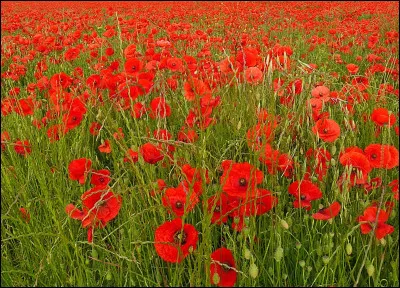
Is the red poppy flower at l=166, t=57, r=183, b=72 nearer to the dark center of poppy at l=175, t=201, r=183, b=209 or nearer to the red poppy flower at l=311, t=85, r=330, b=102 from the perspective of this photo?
the red poppy flower at l=311, t=85, r=330, b=102

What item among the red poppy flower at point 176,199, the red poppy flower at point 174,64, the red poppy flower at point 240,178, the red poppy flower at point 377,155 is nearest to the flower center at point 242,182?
the red poppy flower at point 240,178

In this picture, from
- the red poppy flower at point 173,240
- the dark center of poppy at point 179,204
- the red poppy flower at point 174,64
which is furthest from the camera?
the red poppy flower at point 174,64

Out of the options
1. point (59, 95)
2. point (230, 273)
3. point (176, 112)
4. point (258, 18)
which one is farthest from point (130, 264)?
point (258, 18)

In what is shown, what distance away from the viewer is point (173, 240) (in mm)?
1266

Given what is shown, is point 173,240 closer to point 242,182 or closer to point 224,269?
point 224,269

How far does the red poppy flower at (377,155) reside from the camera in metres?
1.36

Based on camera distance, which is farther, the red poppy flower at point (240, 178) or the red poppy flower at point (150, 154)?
the red poppy flower at point (150, 154)

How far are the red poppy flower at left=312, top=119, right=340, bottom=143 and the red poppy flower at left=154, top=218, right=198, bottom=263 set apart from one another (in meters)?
0.60

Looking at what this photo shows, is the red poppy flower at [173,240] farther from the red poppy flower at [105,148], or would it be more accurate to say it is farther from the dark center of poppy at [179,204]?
the red poppy flower at [105,148]

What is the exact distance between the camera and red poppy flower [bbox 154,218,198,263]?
48.2 inches

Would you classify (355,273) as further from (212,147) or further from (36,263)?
(36,263)

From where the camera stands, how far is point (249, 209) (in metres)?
1.38

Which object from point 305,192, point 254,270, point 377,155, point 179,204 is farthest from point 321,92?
point 254,270

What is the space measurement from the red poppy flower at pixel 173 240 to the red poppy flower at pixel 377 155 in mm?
622
